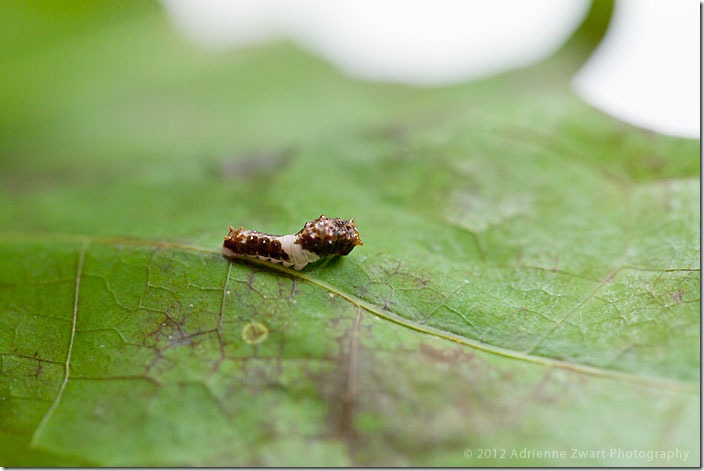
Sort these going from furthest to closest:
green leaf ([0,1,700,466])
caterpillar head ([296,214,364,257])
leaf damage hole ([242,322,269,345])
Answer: caterpillar head ([296,214,364,257])
leaf damage hole ([242,322,269,345])
green leaf ([0,1,700,466])

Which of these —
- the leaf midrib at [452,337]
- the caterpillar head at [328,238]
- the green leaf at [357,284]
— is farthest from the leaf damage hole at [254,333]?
the caterpillar head at [328,238]

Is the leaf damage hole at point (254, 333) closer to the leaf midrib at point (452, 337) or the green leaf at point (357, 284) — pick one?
the green leaf at point (357, 284)

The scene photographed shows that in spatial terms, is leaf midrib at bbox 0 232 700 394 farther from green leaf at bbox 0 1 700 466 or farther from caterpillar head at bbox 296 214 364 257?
caterpillar head at bbox 296 214 364 257

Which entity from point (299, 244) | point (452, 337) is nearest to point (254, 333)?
point (299, 244)

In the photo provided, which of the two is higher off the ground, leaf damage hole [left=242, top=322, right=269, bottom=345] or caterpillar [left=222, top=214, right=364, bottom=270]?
caterpillar [left=222, top=214, right=364, bottom=270]

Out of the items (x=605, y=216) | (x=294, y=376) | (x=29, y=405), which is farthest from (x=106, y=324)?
(x=605, y=216)

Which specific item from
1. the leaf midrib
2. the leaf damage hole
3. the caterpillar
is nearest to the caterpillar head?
the caterpillar

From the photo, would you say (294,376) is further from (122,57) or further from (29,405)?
(122,57)
